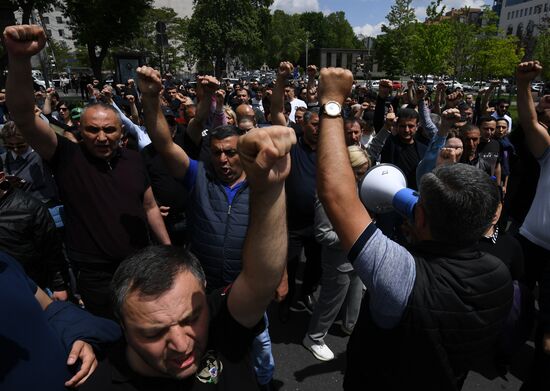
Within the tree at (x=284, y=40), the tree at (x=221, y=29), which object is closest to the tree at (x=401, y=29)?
the tree at (x=221, y=29)

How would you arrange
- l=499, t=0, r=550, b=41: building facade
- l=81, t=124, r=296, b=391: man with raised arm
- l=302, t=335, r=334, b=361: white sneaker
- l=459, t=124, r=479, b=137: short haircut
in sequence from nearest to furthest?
l=81, t=124, r=296, b=391: man with raised arm → l=302, t=335, r=334, b=361: white sneaker → l=459, t=124, r=479, b=137: short haircut → l=499, t=0, r=550, b=41: building facade

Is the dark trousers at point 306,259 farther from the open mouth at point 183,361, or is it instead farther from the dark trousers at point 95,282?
the open mouth at point 183,361

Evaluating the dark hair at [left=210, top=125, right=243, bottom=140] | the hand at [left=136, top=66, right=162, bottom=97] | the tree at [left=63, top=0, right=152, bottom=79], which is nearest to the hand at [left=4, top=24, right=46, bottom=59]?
the hand at [left=136, top=66, right=162, bottom=97]

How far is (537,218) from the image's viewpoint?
2754 millimetres

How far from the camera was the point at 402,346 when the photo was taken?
1342 millimetres

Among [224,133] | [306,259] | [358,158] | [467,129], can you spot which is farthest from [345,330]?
[467,129]

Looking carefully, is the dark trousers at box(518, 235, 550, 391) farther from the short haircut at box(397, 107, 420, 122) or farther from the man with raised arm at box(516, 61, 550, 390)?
the short haircut at box(397, 107, 420, 122)

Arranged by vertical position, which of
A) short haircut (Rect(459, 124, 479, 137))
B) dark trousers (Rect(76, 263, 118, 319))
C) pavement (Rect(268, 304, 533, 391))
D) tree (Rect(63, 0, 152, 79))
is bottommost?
pavement (Rect(268, 304, 533, 391))

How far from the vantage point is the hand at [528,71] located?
2.23 metres

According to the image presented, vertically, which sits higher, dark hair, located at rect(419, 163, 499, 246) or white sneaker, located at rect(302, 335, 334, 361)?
dark hair, located at rect(419, 163, 499, 246)

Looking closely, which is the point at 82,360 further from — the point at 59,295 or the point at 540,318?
the point at 540,318

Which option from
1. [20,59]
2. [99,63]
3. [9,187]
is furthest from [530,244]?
[99,63]

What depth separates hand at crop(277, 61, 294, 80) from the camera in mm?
2803

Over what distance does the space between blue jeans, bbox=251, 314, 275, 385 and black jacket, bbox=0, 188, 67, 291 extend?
1.62 m
